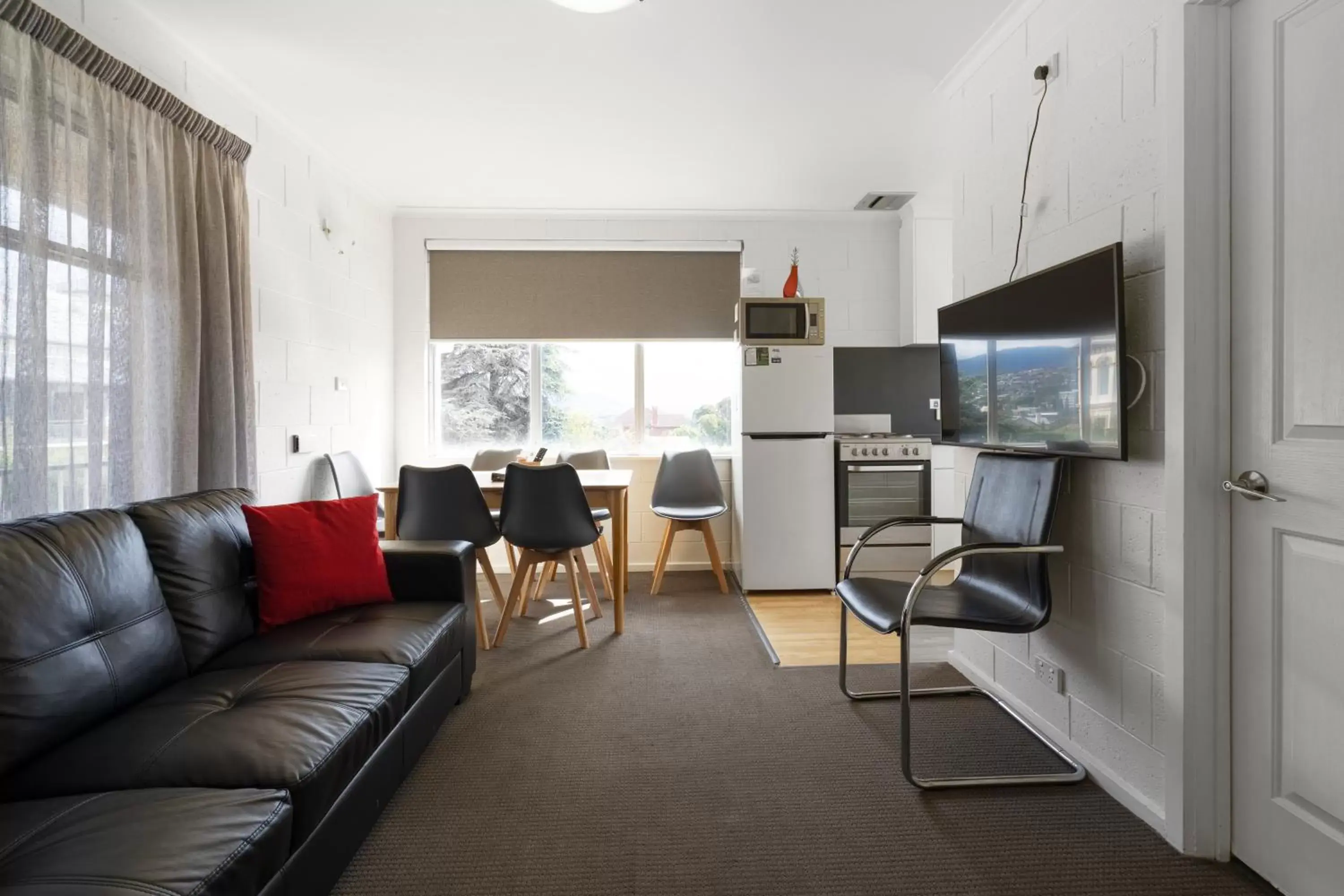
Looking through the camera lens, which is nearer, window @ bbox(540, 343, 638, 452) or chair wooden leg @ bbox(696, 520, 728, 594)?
chair wooden leg @ bbox(696, 520, 728, 594)

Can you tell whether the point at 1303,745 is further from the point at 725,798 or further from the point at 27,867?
Result: the point at 27,867

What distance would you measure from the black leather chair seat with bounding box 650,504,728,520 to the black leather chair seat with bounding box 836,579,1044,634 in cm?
173

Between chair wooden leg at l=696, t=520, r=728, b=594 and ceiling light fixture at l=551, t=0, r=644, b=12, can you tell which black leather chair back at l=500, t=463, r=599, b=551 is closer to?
chair wooden leg at l=696, t=520, r=728, b=594

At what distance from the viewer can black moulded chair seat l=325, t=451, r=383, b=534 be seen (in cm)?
354

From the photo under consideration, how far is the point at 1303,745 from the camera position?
55.3 inches

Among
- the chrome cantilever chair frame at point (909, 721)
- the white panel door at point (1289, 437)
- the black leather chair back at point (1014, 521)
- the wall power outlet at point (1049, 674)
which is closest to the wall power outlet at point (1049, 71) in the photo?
the white panel door at point (1289, 437)

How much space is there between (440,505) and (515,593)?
567 mm

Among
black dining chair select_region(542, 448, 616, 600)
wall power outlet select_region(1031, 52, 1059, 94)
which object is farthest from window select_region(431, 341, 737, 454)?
wall power outlet select_region(1031, 52, 1059, 94)

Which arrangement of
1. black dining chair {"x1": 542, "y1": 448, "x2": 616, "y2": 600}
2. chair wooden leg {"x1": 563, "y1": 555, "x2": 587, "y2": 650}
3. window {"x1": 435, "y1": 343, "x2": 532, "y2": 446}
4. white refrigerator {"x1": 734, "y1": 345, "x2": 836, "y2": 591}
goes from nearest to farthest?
chair wooden leg {"x1": 563, "y1": 555, "x2": 587, "y2": 650}
black dining chair {"x1": 542, "y1": 448, "x2": 616, "y2": 600}
white refrigerator {"x1": 734, "y1": 345, "x2": 836, "y2": 591}
window {"x1": 435, "y1": 343, "x2": 532, "y2": 446}

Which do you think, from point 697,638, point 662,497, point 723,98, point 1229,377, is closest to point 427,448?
point 662,497

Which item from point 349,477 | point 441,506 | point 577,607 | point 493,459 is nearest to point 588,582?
point 577,607

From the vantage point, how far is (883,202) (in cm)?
433

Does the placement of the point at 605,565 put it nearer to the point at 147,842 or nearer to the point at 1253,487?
the point at 147,842

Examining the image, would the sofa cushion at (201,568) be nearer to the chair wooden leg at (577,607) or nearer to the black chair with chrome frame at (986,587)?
the chair wooden leg at (577,607)
